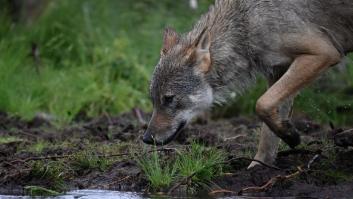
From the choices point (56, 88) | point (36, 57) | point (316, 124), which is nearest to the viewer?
point (316, 124)

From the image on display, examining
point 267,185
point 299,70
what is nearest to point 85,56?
point 299,70

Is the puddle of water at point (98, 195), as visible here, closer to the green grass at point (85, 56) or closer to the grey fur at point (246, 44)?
the grey fur at point (246, 44)

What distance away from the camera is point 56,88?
1291 cm

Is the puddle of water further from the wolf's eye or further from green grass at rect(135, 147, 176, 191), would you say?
the wolf's eye

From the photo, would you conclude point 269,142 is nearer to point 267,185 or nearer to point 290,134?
point 290,134

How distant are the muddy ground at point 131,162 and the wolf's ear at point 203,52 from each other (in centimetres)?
89

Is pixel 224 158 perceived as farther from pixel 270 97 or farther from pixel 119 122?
pixel 119 122

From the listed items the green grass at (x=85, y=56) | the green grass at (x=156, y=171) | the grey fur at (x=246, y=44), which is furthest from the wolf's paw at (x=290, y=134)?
the green grass at (x=85, y=56)

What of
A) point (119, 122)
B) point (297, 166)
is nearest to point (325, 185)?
point (297, 166)

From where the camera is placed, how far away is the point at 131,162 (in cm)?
864

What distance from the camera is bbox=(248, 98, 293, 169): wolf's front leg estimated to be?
8.76m

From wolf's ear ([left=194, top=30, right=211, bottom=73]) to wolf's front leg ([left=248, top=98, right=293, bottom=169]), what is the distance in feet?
2.81

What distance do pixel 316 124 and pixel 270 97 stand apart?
3.07 meters

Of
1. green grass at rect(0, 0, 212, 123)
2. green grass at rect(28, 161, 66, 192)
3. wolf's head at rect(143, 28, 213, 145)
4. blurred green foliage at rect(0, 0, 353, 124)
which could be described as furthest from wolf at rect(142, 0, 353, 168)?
green grass at rect(0, 0, 212, 123)
